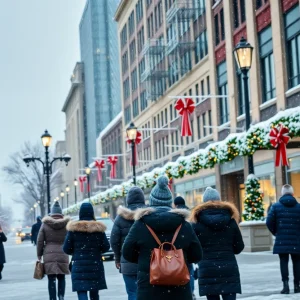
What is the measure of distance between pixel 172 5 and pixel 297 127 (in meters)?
30.2

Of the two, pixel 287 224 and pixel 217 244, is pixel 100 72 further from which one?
pixel 217 244

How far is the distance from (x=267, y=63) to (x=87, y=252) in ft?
84.4

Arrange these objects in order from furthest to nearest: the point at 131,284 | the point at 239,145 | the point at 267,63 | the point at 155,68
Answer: the point at 155,68, the point at 267,63, the point at 239,145, the point at 131,284

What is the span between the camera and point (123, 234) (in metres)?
10.9

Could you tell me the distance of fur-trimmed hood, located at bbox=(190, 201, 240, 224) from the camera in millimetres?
8969

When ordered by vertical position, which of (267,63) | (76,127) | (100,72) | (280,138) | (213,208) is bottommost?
(213,208)

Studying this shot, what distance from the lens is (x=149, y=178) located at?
47094 millimetres

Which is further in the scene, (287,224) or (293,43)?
(293,43)

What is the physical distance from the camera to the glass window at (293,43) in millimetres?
31297

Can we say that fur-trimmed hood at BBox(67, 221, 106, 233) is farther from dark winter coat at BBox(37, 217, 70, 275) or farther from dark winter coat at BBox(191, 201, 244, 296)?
dark winter coat at BBox(191, 201, 244, 296)

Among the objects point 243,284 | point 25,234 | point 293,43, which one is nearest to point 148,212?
point 243,284

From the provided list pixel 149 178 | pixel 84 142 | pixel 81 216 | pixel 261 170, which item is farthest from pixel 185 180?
pixel 84 142

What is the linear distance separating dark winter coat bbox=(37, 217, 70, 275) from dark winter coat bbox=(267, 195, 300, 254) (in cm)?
368

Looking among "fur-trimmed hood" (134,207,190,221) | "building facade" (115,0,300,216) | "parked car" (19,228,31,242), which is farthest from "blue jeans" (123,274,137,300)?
"parked car" (19,228,31,242)
